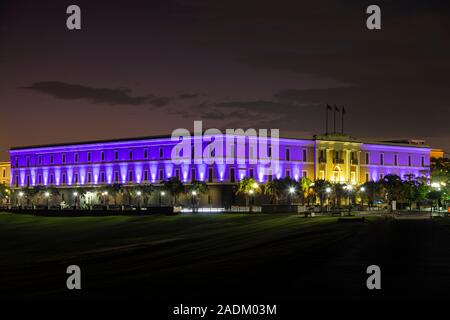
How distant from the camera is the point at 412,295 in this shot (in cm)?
2078

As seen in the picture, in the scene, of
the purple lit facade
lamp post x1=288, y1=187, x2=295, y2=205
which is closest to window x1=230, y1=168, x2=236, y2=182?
the purple lit facade

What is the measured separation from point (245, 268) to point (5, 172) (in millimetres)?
158094

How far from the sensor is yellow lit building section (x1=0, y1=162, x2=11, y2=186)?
176m

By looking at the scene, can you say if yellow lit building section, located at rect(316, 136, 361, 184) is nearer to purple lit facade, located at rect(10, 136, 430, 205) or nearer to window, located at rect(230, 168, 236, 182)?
purple lit facade, located at rect(10, 136, 430, 205)

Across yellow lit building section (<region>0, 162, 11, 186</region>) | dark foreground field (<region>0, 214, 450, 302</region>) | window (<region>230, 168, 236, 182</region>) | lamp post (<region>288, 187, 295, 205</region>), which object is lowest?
dark foreground field (<region>0, 214, 450, 302</region>)

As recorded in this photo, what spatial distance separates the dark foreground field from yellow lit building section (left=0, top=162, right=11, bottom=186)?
435 feet

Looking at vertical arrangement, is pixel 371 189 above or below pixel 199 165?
below

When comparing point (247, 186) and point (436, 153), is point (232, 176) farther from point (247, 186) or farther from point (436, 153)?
point (436, 153)

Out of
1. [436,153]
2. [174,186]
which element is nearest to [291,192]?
[174,186]

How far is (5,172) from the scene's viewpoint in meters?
177

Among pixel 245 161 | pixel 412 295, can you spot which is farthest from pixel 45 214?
pixel 412 295

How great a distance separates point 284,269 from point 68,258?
518 inches

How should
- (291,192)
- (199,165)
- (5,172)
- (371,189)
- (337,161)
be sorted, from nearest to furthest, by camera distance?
(291,192), (199,165), (371,189), (337,161), (5,172)

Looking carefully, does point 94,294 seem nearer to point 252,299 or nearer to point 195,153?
point 252,299
